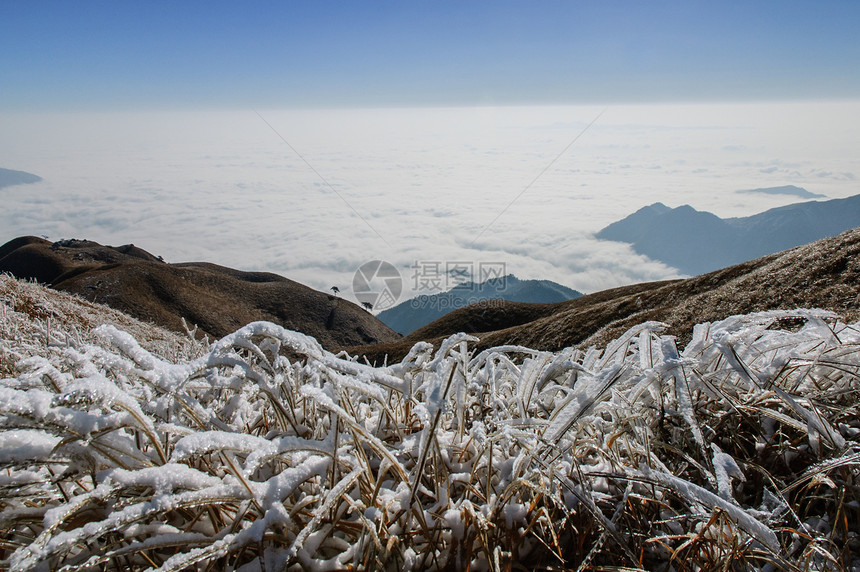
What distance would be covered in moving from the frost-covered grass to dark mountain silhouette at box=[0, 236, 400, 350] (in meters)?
67.8

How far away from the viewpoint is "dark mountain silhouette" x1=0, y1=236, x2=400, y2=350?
270 ft

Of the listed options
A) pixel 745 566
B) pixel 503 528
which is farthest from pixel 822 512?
pixel 503 528

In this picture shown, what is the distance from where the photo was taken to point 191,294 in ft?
303

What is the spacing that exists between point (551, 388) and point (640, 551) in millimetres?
728

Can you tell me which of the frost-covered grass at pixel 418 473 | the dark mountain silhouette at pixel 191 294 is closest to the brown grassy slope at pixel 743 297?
the frost-covered grass at pixel 418 473

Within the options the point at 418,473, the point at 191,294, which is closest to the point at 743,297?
the point at 418,473

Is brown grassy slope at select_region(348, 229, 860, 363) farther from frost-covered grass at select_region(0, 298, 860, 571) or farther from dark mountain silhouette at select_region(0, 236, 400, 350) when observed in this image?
dark mountain silhouette at select_region(0, 236, 400, 350)

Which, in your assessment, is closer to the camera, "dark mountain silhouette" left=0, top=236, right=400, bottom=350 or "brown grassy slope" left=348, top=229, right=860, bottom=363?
"brown grassy slope" left=348, top=229, right=860, bottom=363

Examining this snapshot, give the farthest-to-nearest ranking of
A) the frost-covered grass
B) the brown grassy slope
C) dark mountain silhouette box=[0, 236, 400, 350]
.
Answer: dark mountain silhouette box=[0, 236, 400, 350], the brown grassy slope, the frost-covered grass

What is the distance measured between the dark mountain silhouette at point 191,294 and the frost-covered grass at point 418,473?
67792 millimetres

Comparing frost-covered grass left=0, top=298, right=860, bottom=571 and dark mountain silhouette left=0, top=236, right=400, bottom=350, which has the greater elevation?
frost-covered grass left=0, top=298, right=860, bottom=571

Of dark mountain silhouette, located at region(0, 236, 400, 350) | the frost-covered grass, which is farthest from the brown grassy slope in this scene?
dark mountain silhouette, located at region(0, 236, 400, 350)

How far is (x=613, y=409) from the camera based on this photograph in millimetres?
1828

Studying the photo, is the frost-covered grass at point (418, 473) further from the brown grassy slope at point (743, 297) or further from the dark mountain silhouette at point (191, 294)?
the dark mountain silhouette at point (191, 294)
